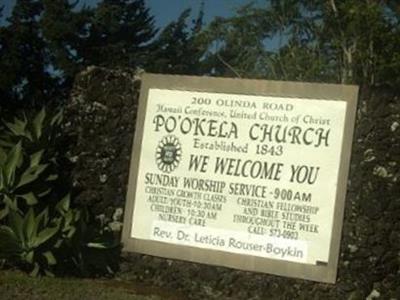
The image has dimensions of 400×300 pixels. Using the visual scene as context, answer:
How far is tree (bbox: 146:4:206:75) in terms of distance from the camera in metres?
36.3

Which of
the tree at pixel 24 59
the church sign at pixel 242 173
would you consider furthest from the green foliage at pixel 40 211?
the tree at pixel 24 59

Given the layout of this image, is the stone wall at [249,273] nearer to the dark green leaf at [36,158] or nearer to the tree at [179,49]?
the dark green leaf at [36,158]

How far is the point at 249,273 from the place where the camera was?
988 cm

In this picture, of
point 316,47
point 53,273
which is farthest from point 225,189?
point 316,47

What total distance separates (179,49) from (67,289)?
99.0ft

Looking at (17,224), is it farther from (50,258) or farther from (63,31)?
(63,31)

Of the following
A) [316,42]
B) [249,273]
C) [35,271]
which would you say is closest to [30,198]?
[35,271]

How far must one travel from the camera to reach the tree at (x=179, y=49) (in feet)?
119

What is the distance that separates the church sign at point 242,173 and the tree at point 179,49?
78.8 feet

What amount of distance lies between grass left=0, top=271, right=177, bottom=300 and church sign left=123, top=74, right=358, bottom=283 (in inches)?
21.7

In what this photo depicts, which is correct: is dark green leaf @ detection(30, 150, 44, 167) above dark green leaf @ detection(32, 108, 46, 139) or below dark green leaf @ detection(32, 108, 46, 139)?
below

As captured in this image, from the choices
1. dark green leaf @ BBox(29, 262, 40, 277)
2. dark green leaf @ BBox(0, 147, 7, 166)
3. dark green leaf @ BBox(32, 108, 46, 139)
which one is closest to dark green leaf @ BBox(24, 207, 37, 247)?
dark green leaf @ BBox(29, 262, 40, 277)

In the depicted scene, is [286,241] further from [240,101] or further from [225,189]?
[240,101]

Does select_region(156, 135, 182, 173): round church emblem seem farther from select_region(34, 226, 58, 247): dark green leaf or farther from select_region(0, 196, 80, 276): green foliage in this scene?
select_region(34, 226, 58, 247): dark green leaf
